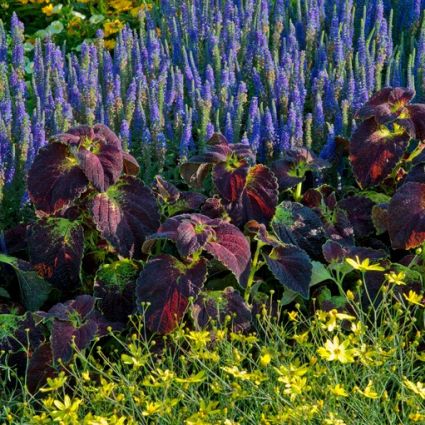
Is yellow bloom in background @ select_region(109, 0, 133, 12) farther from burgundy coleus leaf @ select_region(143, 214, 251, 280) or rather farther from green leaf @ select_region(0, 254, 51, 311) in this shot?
burgundy coleus leaf @ select_region(143, 214, 251, 280)

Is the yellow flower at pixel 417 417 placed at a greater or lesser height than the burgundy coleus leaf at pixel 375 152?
lesser

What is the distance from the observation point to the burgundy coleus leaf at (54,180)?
310 cm

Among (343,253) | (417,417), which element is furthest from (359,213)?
(417,417)

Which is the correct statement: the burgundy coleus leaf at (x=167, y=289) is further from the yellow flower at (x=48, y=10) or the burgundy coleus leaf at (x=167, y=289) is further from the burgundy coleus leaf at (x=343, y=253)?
the yellow flower at (x=48, y=10)

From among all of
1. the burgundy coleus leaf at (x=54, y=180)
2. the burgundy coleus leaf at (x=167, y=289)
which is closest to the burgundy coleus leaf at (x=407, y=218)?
the burgundy coleus leaf at (x=167, y=289)

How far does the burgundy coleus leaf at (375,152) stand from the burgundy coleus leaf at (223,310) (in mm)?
703

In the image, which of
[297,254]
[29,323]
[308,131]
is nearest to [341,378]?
[297,254]

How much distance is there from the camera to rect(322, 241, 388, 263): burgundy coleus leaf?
10.0 feet

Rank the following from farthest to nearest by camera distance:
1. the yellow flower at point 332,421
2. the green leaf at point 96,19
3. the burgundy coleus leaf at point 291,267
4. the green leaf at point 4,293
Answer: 1. the green leaf at point 96,19
2. the green leaf at point 4,293
3. the burgundy coleus leaf at point 291,267
4. the yellow flower at point 332,421

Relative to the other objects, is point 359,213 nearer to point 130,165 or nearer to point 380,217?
point 380,217

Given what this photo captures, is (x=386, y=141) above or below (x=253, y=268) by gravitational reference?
above

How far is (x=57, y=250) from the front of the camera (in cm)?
314

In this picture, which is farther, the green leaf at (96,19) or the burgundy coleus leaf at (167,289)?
the green leaf at (96,19)

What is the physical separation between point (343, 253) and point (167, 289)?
591 mm
